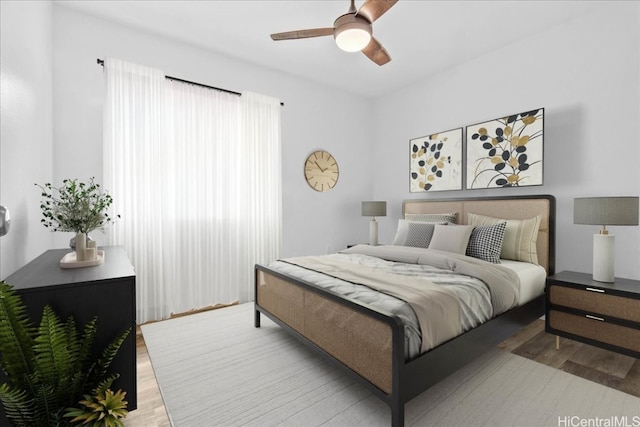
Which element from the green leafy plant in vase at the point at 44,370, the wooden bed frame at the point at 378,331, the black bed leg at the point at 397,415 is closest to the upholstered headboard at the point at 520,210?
the wooden bed frame at the point at 378,331

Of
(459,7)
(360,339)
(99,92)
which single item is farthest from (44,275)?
(459,7)

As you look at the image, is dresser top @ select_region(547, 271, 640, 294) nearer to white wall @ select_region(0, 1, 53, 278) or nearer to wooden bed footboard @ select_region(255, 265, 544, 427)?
wooden bed footboard @ select_region(255, 265, 544, 427)

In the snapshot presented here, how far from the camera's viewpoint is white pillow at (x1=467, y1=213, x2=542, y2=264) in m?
2.91

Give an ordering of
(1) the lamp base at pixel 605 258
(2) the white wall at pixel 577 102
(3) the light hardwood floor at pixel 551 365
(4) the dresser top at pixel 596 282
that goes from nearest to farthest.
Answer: (3) the light hardwood floor at pixel 551 365, (4) the dresser top at pixel 596 282, (1) the lamp base at pixel 605 258, (2) the white wall at pixel 577 102

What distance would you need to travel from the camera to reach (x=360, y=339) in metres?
1.70

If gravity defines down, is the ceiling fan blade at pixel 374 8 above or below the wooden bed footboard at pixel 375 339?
above

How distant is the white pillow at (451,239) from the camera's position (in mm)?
2867

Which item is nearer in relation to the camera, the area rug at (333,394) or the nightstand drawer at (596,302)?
the area rug at (333,394)

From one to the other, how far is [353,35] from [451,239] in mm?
2030

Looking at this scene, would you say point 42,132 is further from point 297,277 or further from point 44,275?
point 297,277

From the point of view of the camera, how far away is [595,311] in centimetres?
223

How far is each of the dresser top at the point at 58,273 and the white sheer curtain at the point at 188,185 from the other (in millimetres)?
1273

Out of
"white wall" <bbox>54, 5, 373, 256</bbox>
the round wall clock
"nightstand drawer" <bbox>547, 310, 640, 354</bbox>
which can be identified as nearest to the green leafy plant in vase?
"white wall" <bbox>54, 5, 373, 256</bbox>

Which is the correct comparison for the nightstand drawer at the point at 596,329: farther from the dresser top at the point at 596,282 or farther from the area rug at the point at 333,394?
the area rug at the point at 333,394
